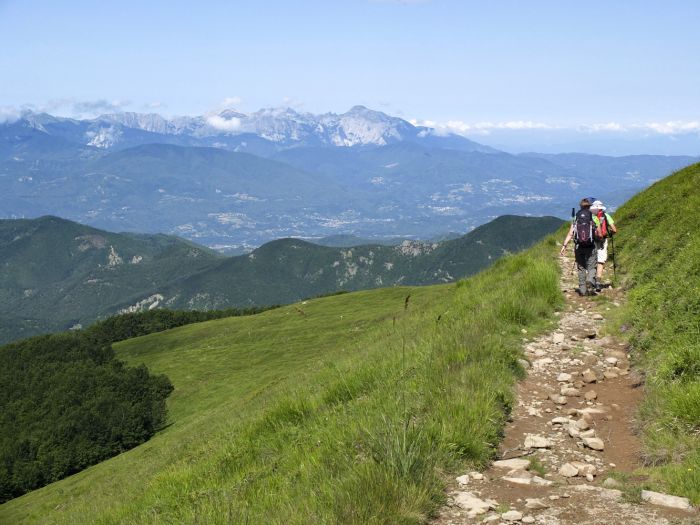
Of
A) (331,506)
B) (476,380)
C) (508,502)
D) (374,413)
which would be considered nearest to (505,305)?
(476,380)

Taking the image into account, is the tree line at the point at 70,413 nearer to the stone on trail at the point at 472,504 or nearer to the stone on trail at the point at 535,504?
the stone on trail at the point at 472,504

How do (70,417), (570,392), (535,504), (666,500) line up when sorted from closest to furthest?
(666,500) → (535,504) → (570,392) → (70,417)

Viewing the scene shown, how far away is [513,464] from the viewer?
278 inches

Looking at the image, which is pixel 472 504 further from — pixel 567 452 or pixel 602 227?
pixel 602 227

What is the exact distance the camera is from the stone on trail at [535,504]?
19.4 ft

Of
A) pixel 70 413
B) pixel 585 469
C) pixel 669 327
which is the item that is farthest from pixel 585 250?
pixel 70 413

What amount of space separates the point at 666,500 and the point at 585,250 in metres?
14.1

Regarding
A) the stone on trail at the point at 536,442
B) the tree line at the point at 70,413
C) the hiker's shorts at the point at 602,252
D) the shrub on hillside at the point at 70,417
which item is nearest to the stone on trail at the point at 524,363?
the stone on trail at the point at 536,442

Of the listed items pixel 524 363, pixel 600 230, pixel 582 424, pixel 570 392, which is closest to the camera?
pixel 582 424

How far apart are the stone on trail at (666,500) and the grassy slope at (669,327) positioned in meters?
0.12

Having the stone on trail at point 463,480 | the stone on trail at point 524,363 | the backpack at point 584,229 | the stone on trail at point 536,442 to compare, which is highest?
the backpack at point 584,229

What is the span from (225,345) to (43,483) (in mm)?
33089

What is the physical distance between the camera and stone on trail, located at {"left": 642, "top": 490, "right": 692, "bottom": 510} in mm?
5570

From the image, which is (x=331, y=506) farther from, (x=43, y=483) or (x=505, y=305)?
(x=43, y=483)
